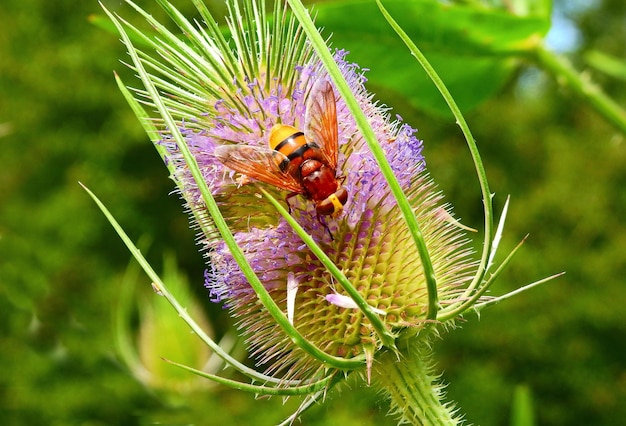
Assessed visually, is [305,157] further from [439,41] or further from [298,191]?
[439,41]

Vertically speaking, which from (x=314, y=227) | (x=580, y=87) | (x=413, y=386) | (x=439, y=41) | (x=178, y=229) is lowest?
(x=413, y=386)

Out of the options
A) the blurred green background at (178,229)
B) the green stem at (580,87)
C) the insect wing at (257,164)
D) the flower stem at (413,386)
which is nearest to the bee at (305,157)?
the insect wing at (257,164)

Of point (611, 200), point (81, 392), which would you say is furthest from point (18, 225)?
point (611, 200)

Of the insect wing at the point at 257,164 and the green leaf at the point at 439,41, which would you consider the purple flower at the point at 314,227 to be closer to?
the insect wing at the point at 257,164

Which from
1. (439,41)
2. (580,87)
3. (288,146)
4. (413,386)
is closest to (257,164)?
(288,146)

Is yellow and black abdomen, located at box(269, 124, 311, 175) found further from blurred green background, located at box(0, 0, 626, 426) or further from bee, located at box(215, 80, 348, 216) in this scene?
blurred green background, located at box(0, 0, 626, 426)

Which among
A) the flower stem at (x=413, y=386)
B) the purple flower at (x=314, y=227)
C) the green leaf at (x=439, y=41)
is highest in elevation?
the green leaf at (x=439, y=41)

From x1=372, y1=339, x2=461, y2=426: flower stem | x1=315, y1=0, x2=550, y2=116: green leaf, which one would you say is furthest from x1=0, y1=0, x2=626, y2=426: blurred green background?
x1=372, y1=339, x2=461, y2=426: flower stem

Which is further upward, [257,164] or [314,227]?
[257,164]

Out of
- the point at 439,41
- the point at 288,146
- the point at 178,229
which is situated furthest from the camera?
the point at 178,229
